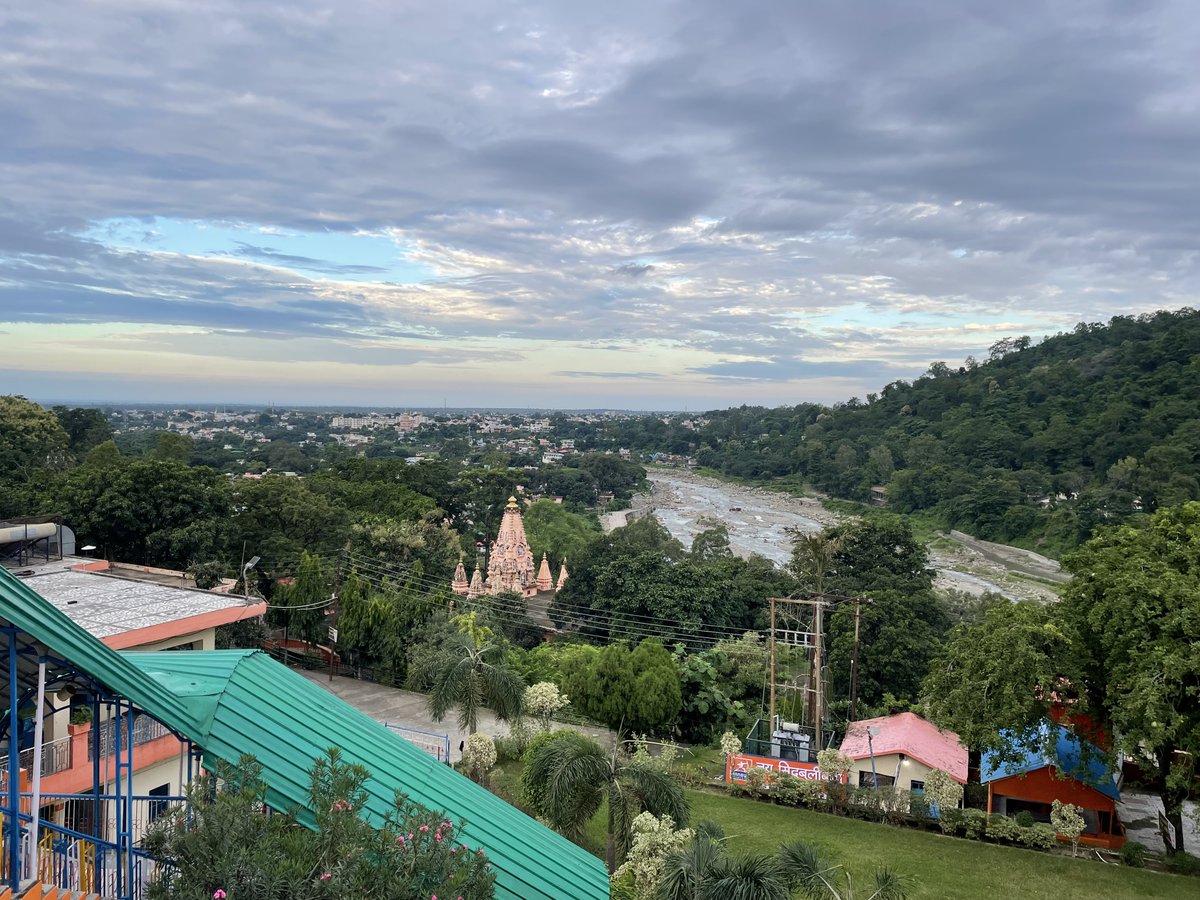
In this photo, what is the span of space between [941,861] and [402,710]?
10.8m

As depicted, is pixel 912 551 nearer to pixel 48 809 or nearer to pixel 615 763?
pixel 615 763

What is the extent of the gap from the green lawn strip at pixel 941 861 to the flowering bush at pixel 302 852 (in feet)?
21.1

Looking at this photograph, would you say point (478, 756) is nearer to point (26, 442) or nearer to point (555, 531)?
point (26, 442)

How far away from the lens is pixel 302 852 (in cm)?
358

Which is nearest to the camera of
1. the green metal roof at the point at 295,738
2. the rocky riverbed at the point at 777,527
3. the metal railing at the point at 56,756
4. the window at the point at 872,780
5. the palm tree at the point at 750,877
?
the green metal roof at the point at 295,738

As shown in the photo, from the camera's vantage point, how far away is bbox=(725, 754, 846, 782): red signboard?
1259cm

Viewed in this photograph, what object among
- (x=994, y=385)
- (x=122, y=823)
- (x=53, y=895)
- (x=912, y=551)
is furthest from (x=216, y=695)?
(x=994, y=385)

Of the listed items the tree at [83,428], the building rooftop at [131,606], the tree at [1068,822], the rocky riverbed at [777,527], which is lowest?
the rocky riverbed at [777,527]

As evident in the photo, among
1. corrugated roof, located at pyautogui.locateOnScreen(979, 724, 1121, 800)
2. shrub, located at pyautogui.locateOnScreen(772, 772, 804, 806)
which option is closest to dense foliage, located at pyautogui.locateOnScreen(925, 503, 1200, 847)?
corrugated roof, located at pyautogui.locateOnScreen(979, 724, 1121, 800)

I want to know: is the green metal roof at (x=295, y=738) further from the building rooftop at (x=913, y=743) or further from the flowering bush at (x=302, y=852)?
the building rooftop at (x=913, y=743)

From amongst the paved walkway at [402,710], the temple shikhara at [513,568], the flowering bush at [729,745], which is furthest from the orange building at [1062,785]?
the temple shikhara at [513,568]

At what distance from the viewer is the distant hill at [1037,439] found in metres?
43.6

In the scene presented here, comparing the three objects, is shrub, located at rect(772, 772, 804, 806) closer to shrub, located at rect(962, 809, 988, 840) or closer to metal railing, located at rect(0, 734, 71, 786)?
shrub, located at rect(962, 809, 988, 840)

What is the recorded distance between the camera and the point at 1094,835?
11.3 metres
